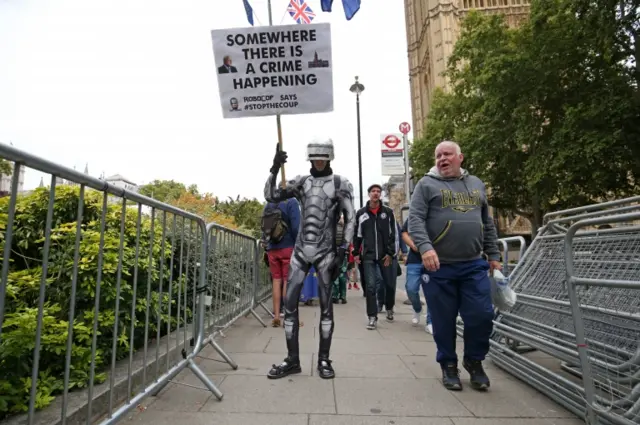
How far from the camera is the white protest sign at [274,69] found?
435 cm

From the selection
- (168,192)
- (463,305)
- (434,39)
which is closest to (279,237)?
(463,305)

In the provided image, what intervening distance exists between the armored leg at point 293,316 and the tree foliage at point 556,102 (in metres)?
12.7

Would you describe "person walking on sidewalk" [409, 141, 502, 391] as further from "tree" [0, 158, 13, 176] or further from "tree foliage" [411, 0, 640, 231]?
"tree foliage" [411, 0, 640, 231]

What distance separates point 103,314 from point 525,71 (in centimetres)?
1959

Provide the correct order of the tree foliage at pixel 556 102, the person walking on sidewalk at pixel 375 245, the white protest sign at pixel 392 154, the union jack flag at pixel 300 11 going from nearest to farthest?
the person walking on sidewalk at pixel 375 245 → the union jack flag at pixel 300 11 → the white protest sign at pixel 392 154 → the tree foliage at pixel 556 102

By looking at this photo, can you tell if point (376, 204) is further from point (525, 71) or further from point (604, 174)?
point (525, 71)

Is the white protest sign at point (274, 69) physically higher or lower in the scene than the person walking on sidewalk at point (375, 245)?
higher

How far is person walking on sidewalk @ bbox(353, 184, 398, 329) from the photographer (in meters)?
6.46

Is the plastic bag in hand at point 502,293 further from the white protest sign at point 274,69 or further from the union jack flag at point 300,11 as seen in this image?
the union jack flag at point 300,11

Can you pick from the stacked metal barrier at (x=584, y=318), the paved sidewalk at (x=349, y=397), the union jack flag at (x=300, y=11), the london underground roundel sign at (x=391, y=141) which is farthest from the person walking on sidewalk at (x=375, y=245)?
the london underground roundel sign at (x=391, y=141)

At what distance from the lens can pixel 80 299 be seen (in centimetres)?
311

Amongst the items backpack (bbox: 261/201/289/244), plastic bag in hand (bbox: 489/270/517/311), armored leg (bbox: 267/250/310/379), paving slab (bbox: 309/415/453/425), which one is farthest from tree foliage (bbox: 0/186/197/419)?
plastic bag in hand (bbox: 489/270/517/311)

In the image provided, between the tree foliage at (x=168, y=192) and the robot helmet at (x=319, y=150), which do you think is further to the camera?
the tree foliage at (x=168, y=192)

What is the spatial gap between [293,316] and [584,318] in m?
2.31
